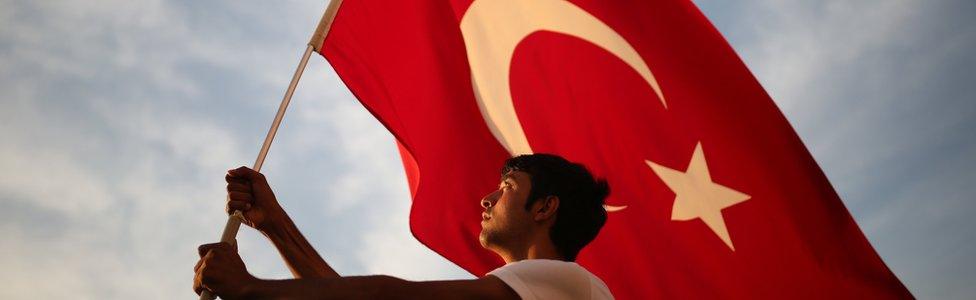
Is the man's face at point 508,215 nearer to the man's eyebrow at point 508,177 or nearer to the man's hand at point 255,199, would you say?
the man's eyebrow at point 508,177

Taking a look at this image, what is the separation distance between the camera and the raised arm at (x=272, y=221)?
10.1 ft

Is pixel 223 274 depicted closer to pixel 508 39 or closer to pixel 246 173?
pixel 246 173

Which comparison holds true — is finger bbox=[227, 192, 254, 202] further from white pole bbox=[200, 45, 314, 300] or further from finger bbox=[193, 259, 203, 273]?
finger bbox=[193, 259, 203, 273]

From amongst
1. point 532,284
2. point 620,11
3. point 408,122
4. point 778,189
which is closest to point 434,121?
point 408,122

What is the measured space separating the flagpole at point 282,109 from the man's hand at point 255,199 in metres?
0.06

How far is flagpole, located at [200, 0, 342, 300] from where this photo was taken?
2.79 metres

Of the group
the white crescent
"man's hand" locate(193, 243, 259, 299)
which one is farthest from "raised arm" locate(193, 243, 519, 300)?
the white crescent

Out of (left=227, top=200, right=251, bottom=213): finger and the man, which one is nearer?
the man

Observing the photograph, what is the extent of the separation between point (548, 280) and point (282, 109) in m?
1.65

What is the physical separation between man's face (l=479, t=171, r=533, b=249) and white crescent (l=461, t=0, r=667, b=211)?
6.44 feet

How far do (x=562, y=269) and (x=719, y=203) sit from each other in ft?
9.86

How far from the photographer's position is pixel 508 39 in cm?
570

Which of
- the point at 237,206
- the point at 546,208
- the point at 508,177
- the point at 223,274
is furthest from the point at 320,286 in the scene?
the point at 508,177

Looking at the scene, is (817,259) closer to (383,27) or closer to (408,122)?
(408,122)
